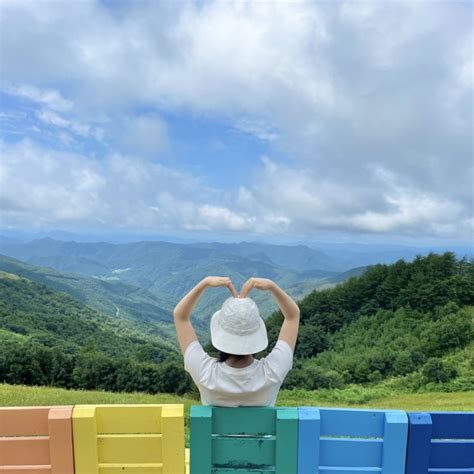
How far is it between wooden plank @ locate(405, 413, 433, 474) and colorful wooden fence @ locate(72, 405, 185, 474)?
46.4 inches

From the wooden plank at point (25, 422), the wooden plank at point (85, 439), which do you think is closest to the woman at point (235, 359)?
the wooden plank at point (85, 439)

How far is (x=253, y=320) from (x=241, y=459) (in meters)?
0.73

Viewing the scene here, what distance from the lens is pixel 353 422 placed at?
2475 millimetres

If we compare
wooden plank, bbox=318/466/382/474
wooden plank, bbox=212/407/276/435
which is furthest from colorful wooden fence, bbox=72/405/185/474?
wooden plank, bbox=318/466/382/474

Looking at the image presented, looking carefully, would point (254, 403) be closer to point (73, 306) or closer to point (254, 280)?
point (254, 280)

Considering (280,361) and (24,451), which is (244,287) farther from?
(24,451)

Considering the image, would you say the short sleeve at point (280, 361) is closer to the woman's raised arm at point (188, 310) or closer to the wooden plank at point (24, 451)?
the woman's raised arm at point (188, 310)

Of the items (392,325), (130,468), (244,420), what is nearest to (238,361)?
(244,420)

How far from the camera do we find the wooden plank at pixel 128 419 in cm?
248

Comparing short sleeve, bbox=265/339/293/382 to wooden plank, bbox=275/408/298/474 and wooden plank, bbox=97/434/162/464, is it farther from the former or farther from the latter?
wooden plank, bbox=97/434/162/464

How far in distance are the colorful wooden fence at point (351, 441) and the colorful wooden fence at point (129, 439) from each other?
654 millimetres

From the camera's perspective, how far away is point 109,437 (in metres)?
2.53

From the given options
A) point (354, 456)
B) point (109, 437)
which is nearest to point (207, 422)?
point (109, 437)

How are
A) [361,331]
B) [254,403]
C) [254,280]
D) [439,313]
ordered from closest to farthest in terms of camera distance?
[254,403]
[254,280]
[439,313]
[361,331]
